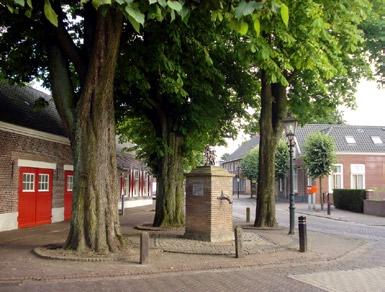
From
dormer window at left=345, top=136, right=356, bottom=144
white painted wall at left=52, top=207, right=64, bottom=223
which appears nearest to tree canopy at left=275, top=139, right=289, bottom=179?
dormer window at left=345, top=136, right=356, bottom=144

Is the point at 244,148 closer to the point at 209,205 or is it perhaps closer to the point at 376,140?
the point at 376,140

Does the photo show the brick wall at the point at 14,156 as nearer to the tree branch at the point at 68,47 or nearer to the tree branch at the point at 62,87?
the tree branch at the point at 62,87

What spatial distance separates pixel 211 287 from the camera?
8.48 m

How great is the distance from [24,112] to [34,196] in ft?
11.7

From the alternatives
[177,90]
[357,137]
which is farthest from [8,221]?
[357,137]

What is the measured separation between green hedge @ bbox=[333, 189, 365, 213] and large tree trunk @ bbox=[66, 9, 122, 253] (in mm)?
23604

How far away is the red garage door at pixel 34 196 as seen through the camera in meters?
18.6

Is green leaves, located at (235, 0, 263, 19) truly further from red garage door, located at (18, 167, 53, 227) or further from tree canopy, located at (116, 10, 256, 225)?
red garage door, located at (18, 167, 53, 227)

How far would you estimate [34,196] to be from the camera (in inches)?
771

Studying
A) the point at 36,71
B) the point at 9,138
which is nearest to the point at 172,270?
the point at 36,71

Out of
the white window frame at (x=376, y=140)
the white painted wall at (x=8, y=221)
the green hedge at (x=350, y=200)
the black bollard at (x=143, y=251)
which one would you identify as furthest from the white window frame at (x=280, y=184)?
the black bollard at (x=143, y=251)

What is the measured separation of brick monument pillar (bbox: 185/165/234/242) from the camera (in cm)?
1412

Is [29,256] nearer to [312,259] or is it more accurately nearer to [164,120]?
[312,259]

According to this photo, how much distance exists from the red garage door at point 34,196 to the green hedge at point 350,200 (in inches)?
794
